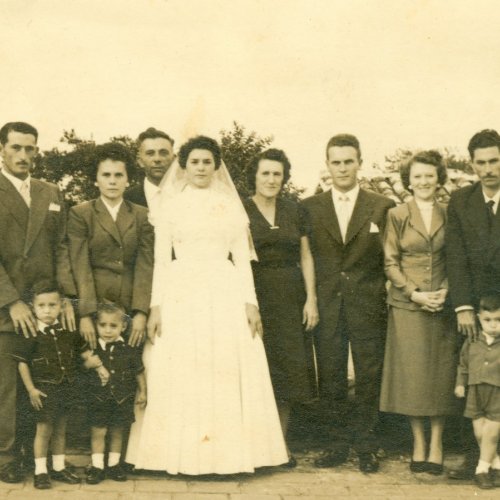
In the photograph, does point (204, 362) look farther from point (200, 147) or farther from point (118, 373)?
point (200, 147)

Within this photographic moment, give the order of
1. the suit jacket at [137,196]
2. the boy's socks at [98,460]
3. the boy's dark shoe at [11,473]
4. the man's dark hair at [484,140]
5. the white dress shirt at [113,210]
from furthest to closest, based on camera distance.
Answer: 1. the suit jacket at [137,196]
2. the white dress shirt at [113,210]
3. the man's dark hair at [484,140]
4. the boy's socks at [98,460]
5. the boy's dark shoe at [11,473]

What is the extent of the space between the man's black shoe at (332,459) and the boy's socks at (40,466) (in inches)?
69.9

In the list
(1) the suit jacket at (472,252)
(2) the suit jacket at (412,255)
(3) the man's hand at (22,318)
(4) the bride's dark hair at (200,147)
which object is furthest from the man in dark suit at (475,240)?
(3) the man's hand at (22,318)

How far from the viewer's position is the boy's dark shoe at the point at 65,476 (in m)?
4.70

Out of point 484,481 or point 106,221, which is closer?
point 484,481

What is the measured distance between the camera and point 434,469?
505 cm

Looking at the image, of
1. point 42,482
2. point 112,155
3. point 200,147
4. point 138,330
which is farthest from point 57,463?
point 200,147

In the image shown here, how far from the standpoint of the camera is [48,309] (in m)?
4.74

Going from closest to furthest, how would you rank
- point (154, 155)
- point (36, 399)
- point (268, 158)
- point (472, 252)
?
point (36, 399)
point (472, 252)
point (268, 158)
point (154, 155)

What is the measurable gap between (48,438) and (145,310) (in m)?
0.99

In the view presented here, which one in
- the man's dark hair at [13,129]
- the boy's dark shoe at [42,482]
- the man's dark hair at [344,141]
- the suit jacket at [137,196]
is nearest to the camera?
the boy's dark shoe at [42,482]

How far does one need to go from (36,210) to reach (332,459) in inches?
101

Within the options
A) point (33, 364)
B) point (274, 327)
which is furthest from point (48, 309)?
point (274, 327)

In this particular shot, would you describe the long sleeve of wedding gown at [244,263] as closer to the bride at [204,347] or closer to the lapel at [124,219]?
the bride at [204,347]
